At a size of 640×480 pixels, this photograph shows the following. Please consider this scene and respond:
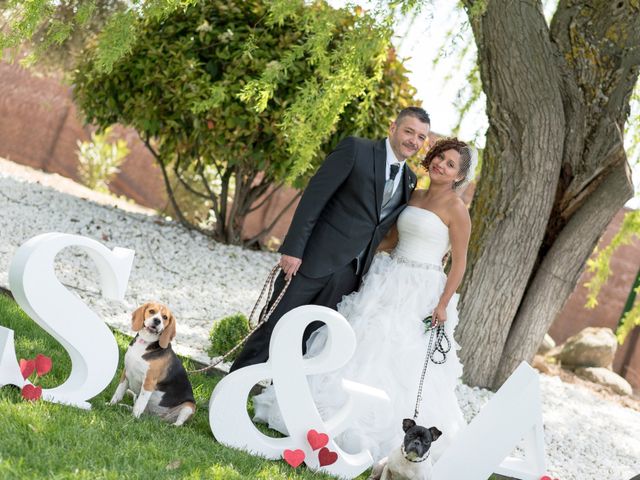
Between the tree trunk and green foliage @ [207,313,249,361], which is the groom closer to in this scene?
green foliage @ [207,313,249,361]

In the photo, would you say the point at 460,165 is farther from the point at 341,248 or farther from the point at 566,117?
the point at 566,117

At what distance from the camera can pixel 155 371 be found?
4.01 m

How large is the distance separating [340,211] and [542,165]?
7.62 ft

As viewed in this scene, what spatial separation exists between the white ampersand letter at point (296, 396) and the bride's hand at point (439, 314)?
626mm

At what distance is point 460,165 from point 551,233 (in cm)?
241

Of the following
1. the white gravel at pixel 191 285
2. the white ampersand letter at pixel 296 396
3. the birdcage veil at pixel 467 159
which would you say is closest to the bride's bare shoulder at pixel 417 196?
the birdcage veil at pixel 467 159

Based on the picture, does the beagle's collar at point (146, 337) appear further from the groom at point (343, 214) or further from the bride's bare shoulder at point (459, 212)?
the bride's bare shoulder at point (459, 212)

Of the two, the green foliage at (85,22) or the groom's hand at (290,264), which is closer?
the groom's hand at (290,264)

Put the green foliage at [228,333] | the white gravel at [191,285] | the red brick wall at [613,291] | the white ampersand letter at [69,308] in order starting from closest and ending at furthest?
1. the white ampersand letter at [69,308]
2. the green foliage at [228,333]
3. the white gravel at [191,285]
4. the red brick wall at [613,291]

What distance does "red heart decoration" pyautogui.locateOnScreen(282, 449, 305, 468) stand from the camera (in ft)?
13.2

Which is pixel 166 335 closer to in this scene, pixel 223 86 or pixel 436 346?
pixel 436 346

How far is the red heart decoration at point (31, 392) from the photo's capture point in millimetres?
3785

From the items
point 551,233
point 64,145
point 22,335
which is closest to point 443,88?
point 551,233

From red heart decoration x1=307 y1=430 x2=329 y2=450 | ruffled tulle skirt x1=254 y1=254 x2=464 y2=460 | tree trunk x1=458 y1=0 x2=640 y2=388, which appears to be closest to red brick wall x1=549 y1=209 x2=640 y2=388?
tree trunk x1=458 y1=0 x2=640 y2=388
